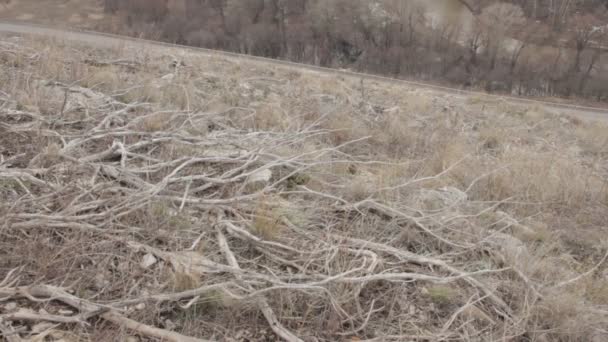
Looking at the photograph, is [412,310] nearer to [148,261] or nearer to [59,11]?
[148,261]

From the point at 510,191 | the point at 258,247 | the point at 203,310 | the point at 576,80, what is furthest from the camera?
the point at 576,80

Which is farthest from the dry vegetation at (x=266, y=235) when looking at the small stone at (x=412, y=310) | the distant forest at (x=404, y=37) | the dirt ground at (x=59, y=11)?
the dirt ground at (x=59, y=11)

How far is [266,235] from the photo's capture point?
2.18 meters

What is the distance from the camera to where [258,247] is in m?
2.12

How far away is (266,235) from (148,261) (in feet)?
1.98

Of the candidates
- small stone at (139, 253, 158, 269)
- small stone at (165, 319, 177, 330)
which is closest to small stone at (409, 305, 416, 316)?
small stone at (165, 319, 177, 330)

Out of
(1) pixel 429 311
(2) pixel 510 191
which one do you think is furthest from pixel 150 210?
(2) pixel 510 191

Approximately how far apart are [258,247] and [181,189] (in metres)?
0.71

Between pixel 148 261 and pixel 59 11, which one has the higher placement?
pixel 59 11

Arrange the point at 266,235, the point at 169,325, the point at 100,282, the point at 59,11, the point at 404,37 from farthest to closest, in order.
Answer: the point at 59,11 → the point at 404,37 → the point at 266,235 → the point at 100,282 → the point at 169,325

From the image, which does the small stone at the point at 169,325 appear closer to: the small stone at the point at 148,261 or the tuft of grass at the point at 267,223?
the small stone at the point at 148,261

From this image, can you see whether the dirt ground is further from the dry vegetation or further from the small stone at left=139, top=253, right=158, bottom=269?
the small stone at left=139, top=253, right=158, bottom=269

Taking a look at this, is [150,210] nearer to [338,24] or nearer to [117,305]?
[117,305]

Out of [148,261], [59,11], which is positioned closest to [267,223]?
[148,261]
